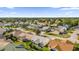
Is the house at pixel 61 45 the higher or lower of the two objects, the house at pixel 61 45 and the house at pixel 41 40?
the lower

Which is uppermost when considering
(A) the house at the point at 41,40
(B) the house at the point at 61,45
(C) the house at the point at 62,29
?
(C) the house at the point at 62,29

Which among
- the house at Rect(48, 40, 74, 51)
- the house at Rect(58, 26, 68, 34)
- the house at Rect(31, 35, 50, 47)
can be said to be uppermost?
the house at Rect(58, 26, 68, 34)

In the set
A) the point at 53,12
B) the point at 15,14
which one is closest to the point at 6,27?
the point at 15,14

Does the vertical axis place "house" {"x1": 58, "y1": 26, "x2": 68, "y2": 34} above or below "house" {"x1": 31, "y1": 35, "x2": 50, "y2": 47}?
above
